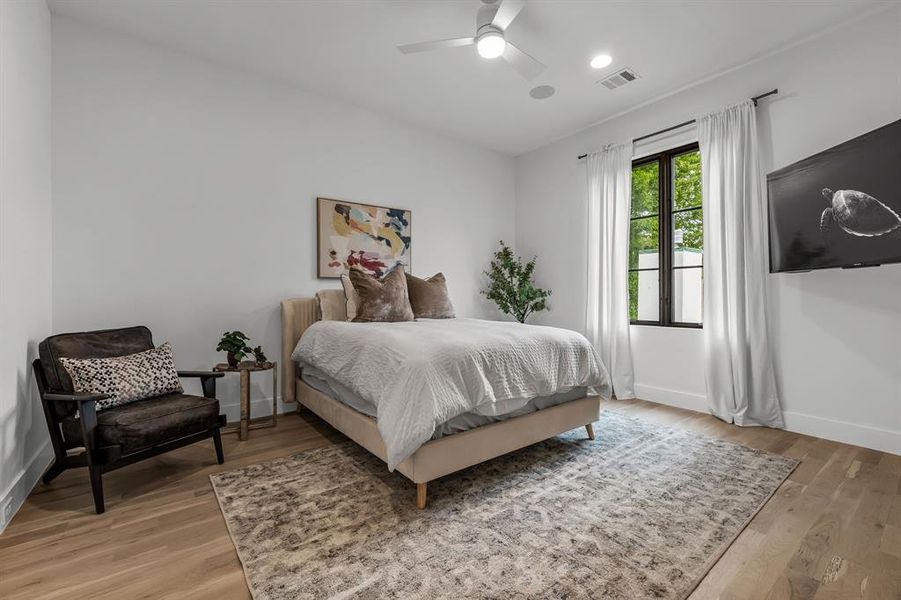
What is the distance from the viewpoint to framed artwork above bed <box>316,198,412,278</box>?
3908mm

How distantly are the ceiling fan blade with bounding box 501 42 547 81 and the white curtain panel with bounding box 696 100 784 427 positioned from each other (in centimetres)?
182

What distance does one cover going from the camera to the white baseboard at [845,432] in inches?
107

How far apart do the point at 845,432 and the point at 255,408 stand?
4543mm

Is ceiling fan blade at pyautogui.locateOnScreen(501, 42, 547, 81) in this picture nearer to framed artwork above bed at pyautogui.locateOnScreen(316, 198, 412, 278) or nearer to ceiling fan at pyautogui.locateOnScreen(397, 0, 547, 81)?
ceiling fan at pyautogui.locateOnScreen(397, 0, 547, 81)

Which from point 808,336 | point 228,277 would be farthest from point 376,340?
point 808,336

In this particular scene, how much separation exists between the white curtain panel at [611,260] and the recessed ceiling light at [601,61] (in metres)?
1.05

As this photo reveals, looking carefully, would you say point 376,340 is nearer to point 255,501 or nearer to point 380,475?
point 380,475

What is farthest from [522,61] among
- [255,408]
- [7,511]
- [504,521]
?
[7,511]

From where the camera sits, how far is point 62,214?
2.79 m

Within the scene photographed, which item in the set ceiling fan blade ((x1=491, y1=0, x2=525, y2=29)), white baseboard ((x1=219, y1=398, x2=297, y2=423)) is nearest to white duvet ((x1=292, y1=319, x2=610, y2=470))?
white baseboard ((x1=219, y1=398, x2=297, y2=423))

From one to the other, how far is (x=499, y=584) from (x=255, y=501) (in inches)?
51.9

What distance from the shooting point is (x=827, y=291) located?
299cm

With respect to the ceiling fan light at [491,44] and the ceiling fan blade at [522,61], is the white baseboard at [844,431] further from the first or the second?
the ceiling fan light at [491,44]

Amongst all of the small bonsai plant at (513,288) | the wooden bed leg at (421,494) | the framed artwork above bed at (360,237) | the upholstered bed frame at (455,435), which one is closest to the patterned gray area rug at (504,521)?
the wooden bed leg at (421,494)
